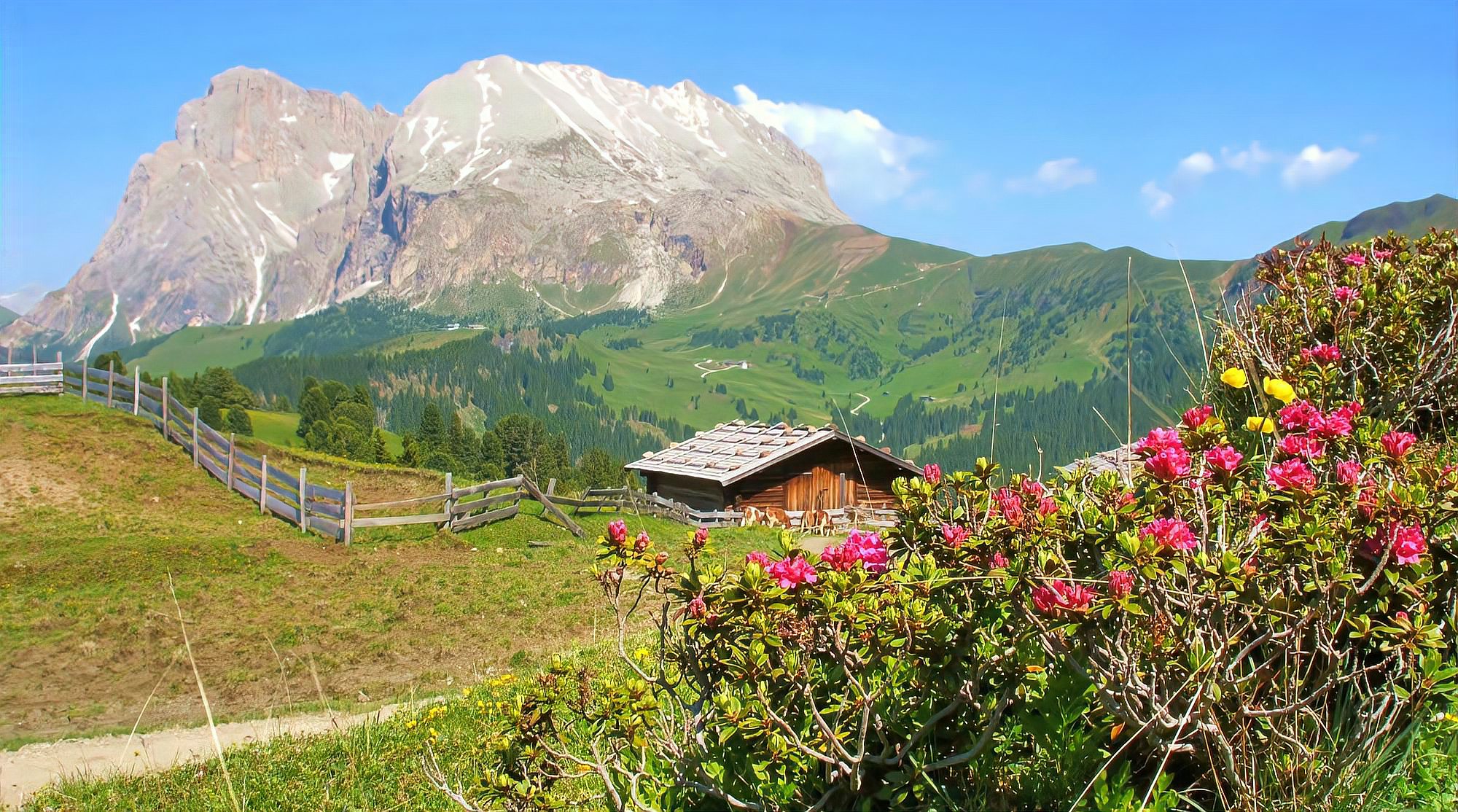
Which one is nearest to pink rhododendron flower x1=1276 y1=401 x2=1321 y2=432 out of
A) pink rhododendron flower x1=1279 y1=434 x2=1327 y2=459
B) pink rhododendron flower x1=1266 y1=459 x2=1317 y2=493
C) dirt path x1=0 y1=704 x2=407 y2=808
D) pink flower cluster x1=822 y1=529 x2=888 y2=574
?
pink rhododendron flower x1=1279 y1=434 x2=1327 y2=459

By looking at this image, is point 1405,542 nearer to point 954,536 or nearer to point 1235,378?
point 954,536

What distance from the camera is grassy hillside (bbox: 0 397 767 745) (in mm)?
13000

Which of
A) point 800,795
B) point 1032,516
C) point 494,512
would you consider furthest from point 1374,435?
point 494,512

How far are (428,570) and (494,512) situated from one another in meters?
5.61

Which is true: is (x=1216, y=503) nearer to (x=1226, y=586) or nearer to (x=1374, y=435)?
(x=1226, y=586)

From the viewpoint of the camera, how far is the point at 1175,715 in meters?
2.78

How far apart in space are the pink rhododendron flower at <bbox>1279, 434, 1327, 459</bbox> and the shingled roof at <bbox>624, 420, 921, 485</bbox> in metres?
28.6

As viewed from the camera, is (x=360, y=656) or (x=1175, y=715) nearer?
(x=1175, y=715)

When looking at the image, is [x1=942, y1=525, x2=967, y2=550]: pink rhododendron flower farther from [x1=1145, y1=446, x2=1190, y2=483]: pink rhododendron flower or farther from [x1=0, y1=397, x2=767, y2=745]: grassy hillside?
[x1=0, y1=397, x2=767, y2=745]: grassy hillside

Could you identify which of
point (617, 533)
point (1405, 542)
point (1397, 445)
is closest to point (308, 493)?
point (617, 533)

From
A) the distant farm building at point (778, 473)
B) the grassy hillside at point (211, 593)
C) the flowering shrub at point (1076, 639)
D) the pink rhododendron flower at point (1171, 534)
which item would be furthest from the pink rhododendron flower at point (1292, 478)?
the distant farm building at point (778, 473)

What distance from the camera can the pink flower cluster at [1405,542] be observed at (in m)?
2.62

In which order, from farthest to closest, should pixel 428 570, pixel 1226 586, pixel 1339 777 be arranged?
pixel 428 570, pixel 1339 777, pixel 1226 586

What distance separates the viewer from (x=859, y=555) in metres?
3.10
